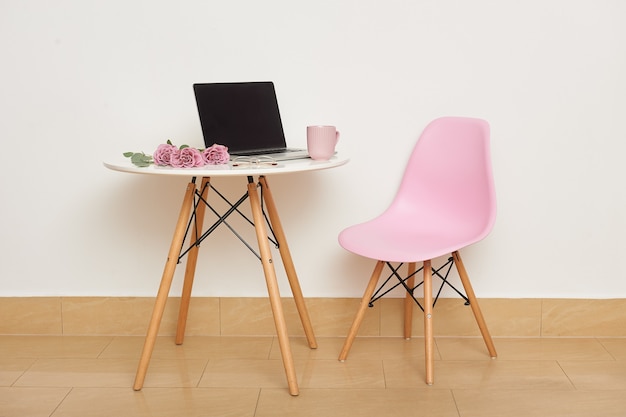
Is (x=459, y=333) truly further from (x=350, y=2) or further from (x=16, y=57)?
(x=16, y=57)

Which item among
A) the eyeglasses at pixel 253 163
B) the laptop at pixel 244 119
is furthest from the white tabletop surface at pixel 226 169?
the laptop at pixel 244 119

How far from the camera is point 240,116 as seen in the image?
214cm

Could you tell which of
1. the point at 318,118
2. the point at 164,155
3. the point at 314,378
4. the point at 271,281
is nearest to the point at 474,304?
the point at 314,378

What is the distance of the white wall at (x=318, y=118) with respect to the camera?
2.30 meters

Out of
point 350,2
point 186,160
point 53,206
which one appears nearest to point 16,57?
point 53,206

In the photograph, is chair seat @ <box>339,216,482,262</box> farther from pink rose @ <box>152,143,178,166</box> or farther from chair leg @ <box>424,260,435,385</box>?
pink rose @ <box>152,143,178,166</box>

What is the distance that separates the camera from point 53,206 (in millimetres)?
2441

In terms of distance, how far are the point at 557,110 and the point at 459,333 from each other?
80 cm

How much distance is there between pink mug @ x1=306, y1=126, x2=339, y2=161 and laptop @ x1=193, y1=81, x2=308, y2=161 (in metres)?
0.08

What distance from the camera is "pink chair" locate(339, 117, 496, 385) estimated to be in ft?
6.90

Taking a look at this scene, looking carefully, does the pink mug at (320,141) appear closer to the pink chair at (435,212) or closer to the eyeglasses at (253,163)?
the eyeglasses at (253,163)

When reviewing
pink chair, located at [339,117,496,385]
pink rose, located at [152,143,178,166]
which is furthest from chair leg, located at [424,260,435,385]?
pink rose, located at [152,143,178,166]

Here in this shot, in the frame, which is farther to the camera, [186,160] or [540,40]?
[540,40]

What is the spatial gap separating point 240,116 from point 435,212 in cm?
69
